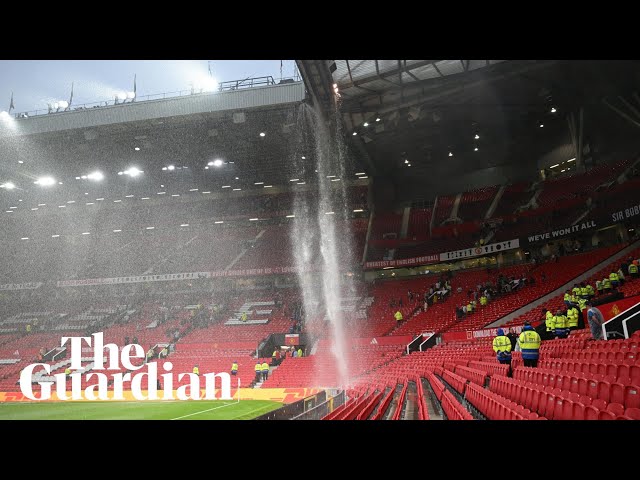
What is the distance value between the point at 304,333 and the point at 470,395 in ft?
65.1

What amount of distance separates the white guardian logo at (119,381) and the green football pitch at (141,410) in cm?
62

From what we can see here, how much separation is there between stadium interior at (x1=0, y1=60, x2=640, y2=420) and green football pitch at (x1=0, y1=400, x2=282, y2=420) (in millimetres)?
1172

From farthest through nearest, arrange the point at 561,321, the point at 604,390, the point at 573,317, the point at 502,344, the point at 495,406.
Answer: the point at 573,317
the point at 561,321
the point at 502,344
the point at 495,406
the point at 604,390

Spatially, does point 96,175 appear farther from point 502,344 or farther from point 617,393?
point 617,393

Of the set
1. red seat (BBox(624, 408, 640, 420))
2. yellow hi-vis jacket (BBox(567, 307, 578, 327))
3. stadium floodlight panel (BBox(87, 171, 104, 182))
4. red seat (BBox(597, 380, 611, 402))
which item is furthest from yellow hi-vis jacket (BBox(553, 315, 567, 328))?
stadium floodlight panel (BBox(87, 171, 104, 182))

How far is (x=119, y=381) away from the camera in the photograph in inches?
850

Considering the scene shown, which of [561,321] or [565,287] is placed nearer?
[561,321]

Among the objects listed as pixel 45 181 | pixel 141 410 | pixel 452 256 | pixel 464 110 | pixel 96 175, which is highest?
pixel 96 175

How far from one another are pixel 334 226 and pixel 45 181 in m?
21.4

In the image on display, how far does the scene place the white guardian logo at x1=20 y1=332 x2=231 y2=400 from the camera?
1900cm

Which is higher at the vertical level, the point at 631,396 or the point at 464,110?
the point at 464,110

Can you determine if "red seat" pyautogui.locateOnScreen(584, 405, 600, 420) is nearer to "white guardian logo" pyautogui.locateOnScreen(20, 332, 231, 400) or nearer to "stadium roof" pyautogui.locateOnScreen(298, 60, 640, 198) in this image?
"stadium roof" pyautogui.locateOnScreen(298, 60, 640, 198)

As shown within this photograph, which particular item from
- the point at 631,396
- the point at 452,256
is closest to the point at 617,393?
the point at 631,396
